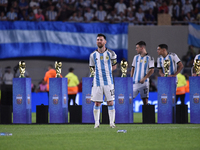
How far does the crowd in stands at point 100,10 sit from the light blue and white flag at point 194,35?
89cm

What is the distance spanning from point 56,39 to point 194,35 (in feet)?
20.9

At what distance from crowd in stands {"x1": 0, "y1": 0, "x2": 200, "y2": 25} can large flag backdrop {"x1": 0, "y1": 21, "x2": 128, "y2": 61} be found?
0.60m

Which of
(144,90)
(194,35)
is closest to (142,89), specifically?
(144,90)

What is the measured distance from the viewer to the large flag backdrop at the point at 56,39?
21062mm

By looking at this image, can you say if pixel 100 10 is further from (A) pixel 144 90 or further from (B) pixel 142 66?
(A) pixel 144 90

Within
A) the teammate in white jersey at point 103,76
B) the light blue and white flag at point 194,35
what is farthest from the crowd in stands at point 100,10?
the teammate in white jersey at point 103,76

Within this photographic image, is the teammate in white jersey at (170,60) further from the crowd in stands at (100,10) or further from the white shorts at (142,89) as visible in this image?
the crowd in stands at (100,10)

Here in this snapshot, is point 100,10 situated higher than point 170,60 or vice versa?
point 100,10

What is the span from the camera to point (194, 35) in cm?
2108

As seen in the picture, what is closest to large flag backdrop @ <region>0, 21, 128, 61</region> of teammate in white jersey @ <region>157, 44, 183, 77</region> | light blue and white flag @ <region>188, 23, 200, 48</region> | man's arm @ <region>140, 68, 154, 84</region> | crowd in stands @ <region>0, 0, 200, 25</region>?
crowd in stands @ <region>0, 0, 200, 25</region>

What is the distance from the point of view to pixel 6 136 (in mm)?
8258

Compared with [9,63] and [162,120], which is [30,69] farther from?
[162,120]

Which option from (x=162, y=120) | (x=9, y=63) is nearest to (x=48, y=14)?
(x=9, y=63)

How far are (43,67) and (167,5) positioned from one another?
6775 mm
